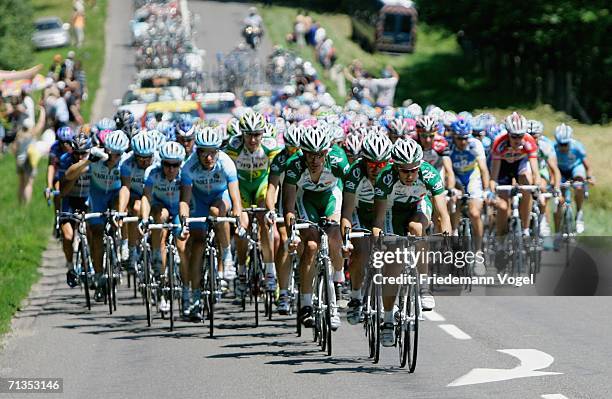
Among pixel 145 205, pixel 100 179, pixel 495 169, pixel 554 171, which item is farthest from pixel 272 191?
pixel 554 171

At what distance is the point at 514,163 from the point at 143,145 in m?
5.54

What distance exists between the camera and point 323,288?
46.0 ft

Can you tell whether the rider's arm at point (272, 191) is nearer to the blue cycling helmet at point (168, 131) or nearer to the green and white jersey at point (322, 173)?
the green and white jersey at point (322, 173)

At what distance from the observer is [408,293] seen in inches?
497

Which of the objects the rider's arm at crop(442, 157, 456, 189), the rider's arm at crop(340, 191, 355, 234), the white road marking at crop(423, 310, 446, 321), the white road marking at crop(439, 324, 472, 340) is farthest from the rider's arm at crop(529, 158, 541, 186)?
the rider's arm at crop(340, 191, 355, 234)

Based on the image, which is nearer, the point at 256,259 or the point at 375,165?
the point at 375,165

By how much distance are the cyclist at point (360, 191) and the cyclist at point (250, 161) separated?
2836 millimetres

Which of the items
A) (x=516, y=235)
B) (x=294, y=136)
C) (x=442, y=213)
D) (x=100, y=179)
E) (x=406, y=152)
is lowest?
(x=516, y=235)

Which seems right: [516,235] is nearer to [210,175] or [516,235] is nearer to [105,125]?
[210,175]

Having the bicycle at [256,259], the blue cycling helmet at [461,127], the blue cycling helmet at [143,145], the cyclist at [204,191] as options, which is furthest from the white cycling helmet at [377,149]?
the blue cycling helmet at [461,127]

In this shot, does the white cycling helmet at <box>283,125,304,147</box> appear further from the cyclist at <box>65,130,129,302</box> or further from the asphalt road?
the cyclist at <box>65,130,129,302</box>

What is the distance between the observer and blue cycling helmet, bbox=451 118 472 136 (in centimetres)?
2012

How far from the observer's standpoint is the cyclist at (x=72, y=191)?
1861 centimetres

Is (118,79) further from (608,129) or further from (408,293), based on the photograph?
(408,293)
